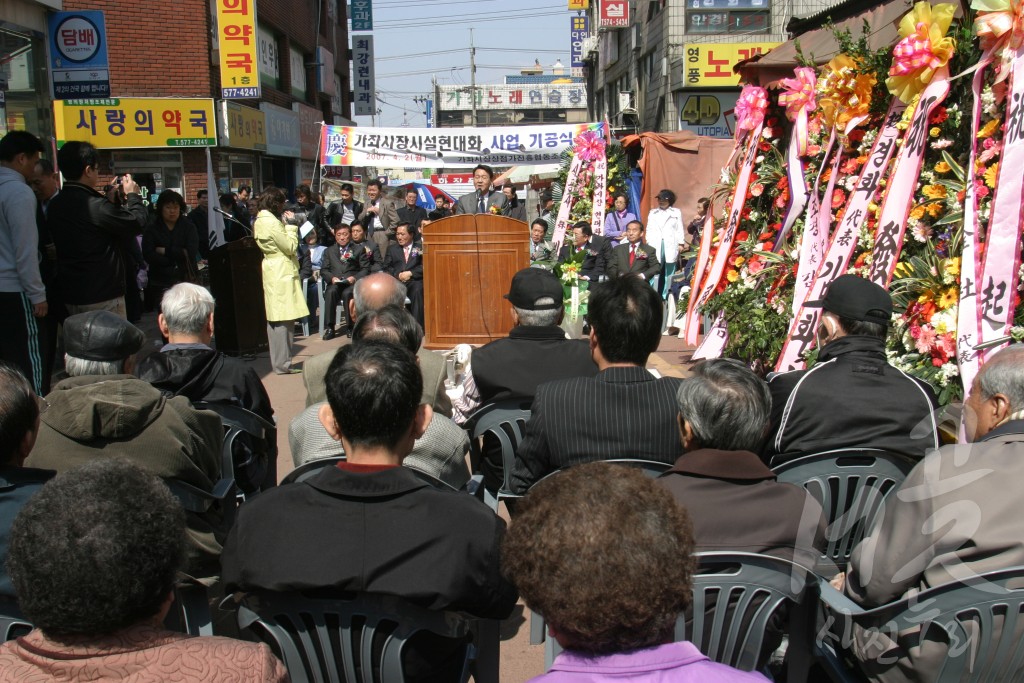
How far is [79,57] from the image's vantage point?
8.96m

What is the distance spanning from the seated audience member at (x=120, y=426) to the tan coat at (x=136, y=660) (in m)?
1.13

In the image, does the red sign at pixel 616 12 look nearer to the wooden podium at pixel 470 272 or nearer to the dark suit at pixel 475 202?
the dark suit at pixel 475 202

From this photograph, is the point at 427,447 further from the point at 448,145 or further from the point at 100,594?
the point at 448,145

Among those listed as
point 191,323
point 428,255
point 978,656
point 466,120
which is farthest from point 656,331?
point 466,120

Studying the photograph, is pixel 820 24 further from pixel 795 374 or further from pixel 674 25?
pixel 674 25

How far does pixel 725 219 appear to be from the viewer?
7.32 metres

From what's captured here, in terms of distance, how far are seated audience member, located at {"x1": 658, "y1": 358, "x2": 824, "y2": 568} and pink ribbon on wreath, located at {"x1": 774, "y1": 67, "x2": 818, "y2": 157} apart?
394 cm

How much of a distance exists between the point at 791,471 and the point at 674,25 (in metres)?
20.4

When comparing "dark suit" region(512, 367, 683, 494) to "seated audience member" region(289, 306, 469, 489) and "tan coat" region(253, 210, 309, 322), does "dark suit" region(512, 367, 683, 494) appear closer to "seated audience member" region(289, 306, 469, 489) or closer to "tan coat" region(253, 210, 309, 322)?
"seated audience member" region(289, 306, 469, 489)

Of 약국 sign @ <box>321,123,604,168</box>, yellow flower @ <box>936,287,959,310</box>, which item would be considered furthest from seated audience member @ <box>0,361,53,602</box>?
약국 sign @ <box>321,123,604,168</box>

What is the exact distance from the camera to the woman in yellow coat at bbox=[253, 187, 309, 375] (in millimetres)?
Answer: 8438

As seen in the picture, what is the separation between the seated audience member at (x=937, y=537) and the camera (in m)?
2.22

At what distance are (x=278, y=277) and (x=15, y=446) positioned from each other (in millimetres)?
6084

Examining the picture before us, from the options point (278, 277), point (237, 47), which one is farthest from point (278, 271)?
point (237, 47)
